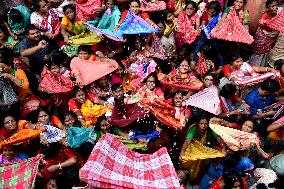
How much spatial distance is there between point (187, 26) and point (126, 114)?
195 centimetres

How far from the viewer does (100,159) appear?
16.8ft

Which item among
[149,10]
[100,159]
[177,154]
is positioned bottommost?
[177,154]

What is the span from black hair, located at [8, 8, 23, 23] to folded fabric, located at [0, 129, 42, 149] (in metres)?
2.16

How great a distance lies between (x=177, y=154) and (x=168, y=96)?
0.92 metres

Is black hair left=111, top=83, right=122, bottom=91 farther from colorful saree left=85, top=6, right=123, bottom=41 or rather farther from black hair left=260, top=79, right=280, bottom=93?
black hair left=260, top=79, right=280, bottom=93

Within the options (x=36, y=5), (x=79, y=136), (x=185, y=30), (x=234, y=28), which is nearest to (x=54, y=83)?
(x=79, y=136)

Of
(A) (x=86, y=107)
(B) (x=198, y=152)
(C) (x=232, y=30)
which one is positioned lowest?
(B) (x=198, y=152)

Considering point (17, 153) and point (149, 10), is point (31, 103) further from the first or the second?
point (149, 10)

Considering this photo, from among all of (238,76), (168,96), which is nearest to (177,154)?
(168,96)

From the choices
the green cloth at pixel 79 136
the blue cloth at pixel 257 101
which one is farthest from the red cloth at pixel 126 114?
the blue cloth at pixel 257 101

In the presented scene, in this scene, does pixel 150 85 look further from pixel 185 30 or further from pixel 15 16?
pixel 15 16

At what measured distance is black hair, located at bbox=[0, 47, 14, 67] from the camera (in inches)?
269

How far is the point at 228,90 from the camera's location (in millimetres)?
6930

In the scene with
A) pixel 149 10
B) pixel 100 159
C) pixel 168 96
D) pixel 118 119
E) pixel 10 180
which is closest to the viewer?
pixel 100 159
